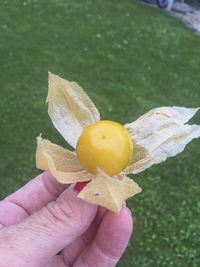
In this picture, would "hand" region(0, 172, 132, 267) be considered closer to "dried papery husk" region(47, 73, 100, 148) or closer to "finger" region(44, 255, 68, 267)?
"finger" region(44, 255, 68, 267)

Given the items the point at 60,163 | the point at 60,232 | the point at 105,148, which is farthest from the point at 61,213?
the point at 105,148

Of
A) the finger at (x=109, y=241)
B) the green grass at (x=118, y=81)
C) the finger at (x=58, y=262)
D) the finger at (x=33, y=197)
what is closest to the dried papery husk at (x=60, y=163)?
the finger at (x=109, y=241)

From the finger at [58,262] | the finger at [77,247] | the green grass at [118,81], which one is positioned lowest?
the green grass at [118,81]

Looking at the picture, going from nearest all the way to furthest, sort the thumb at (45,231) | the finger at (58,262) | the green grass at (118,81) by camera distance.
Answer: the thumb at (45,231)
the finger at (58,262)
the green grass at (118,81)

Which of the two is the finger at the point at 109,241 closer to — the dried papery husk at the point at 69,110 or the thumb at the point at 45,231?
the thumb at the point at 45,231

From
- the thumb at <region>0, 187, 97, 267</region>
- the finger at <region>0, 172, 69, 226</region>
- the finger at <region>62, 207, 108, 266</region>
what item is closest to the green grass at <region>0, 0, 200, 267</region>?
the finger at <region>62, 207, 108, 266</region>

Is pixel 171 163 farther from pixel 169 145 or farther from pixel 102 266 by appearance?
pixel 169 145

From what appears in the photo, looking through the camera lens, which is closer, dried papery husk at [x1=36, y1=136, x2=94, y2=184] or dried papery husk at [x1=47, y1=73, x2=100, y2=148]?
dried papery husk at [x1=36, y1=136, x2=94, y2=184]
